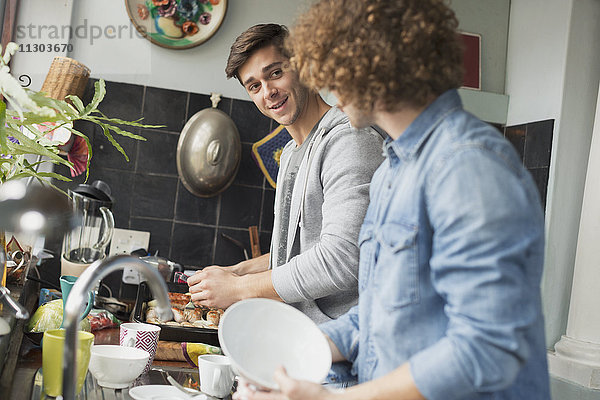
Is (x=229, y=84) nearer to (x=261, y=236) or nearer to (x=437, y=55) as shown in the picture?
(x=261, y=236)

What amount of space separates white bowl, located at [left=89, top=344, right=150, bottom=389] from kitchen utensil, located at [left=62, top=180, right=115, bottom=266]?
3.93 ft

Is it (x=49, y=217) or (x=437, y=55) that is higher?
(x=437, y=55)

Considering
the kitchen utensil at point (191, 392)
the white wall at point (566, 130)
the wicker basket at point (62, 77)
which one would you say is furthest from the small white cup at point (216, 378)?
the white wall at point (566, 130)

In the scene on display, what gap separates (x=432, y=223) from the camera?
72cm

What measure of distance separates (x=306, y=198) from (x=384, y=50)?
733mm

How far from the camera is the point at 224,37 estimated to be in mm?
3248

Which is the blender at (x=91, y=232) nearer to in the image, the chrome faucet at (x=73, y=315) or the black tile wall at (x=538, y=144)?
the chrome faucet at (x=73, y=315)

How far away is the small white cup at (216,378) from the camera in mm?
1168

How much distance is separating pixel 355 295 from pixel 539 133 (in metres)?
2.32

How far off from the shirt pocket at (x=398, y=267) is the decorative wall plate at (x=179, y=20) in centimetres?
262

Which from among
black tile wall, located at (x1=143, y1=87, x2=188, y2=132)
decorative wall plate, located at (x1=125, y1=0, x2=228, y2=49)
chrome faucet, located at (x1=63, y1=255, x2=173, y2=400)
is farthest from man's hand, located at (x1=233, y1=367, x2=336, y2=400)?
decorative wall plate, located at (x1=125, y1=0, x2=228, y2=49)

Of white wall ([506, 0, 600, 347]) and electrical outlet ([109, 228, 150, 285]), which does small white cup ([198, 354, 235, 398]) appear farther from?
white wall ([506, 0, 600, 347])

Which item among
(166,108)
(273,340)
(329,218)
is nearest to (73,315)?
(273,340)

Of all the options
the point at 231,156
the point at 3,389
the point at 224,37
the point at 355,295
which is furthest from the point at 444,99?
the point at 224,37
